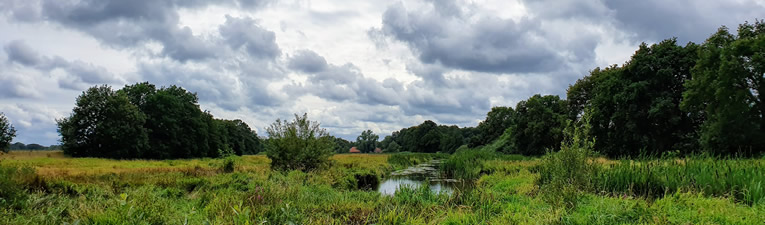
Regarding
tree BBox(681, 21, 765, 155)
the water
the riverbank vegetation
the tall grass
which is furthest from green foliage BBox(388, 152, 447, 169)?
the tall grass

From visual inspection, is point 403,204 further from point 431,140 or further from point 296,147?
point 431,140

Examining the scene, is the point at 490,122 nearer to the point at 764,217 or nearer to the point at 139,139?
the point at 139,139

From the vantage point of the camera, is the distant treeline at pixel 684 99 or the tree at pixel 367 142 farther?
the tree at pixel 367 142

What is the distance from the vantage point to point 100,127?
42469 mm

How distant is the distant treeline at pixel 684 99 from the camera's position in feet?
85.0

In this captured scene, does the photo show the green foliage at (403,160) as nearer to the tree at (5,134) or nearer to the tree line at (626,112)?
the tree line at (626,112)

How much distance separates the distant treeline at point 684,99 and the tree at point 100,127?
42469 mm

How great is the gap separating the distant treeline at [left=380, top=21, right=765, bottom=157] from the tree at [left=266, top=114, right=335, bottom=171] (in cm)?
1250

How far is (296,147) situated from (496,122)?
63625mm

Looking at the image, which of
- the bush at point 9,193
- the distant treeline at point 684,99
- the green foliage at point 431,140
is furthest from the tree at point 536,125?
the bush at point 9,193

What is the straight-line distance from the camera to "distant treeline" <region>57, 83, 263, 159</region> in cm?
4306

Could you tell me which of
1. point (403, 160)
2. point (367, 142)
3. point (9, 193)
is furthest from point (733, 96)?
point (367, 142)

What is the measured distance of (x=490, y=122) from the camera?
3098 inches

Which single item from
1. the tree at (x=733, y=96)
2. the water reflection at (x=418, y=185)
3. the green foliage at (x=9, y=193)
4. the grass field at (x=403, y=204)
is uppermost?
the tree at (x=733, y=96)
